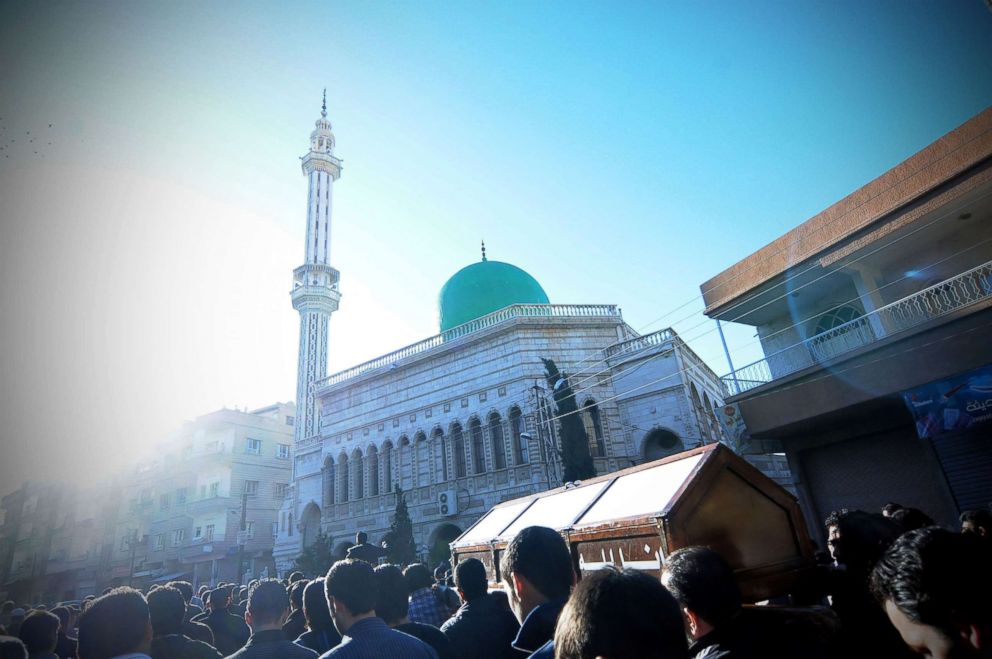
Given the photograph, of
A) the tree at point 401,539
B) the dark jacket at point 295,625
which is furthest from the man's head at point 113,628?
the tree at point 401,539

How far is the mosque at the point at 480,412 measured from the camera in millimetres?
17609

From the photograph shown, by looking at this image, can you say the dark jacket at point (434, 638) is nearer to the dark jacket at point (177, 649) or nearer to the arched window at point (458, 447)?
the dark jacket at point (177, 649)

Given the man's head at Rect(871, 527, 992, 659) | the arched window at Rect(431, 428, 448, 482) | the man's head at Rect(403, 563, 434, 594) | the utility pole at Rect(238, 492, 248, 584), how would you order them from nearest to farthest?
1. the man's head at Rect(871, 527, 992, 659)
2. the man's head at Rect(403, 563, 434, 594)
3. the arched window at Rect(431, 428, 448, 482)
4. the utility pole at Rect(238, 492, 248, 584)

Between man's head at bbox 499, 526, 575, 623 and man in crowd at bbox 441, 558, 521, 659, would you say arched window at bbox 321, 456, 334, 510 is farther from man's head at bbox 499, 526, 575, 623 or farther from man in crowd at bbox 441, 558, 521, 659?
man's head at bbox 499, 526, 575, 623

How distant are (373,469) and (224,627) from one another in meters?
16.4

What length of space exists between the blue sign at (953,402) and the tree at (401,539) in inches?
562

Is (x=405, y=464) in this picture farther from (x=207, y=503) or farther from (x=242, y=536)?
(x=207, y=503)

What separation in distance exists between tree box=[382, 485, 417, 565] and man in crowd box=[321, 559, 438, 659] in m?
15.3

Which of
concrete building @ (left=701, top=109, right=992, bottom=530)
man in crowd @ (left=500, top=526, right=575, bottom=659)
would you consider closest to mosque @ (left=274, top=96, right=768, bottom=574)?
concrete building @ (left=701, top=109, right=992, bottom=530)

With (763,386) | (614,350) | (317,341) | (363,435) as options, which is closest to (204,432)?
(317,341)

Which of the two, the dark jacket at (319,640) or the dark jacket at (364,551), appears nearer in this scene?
the dark jacket at (319,640)

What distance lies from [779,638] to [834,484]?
1181 centimetres

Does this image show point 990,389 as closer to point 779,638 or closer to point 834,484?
point 834,484

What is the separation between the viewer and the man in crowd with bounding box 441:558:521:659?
3.05 m
